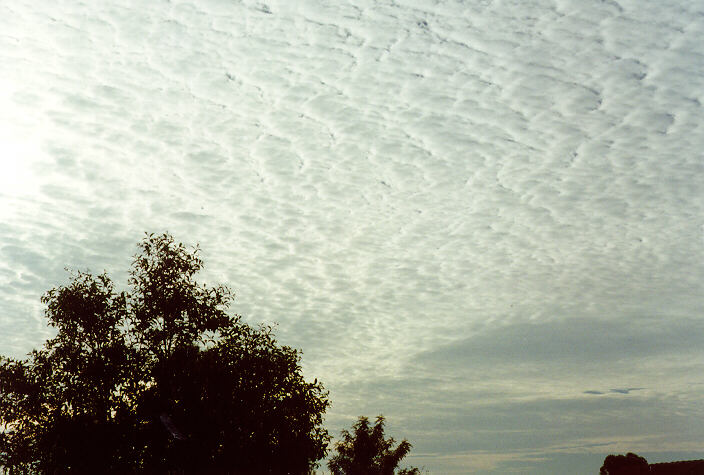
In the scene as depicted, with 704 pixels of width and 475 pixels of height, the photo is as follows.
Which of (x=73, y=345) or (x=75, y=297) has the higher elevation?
(x=75, y=297)

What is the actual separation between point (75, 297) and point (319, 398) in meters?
16.4

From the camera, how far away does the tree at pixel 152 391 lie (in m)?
35.9

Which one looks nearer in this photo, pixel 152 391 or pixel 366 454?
pixel 152 391

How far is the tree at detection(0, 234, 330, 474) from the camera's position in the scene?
3591cm

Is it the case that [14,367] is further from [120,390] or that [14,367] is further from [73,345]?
[120,390]

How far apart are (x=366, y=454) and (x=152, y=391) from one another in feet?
219

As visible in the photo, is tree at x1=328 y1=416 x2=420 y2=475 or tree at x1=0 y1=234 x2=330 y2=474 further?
Result: tree at x1=328 y1=416 x2=420 y2=475

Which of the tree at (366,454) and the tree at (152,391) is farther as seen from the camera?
the tree at (366,454)

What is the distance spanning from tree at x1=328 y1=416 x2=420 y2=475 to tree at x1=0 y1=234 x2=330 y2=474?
5992 centimetres

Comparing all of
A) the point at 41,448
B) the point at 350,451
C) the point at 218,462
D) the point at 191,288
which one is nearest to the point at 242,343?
the point at 191,288

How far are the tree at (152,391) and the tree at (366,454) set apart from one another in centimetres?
5992

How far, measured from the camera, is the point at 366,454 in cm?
9719

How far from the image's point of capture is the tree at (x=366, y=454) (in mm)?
97000

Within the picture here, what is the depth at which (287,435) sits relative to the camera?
39656mm
